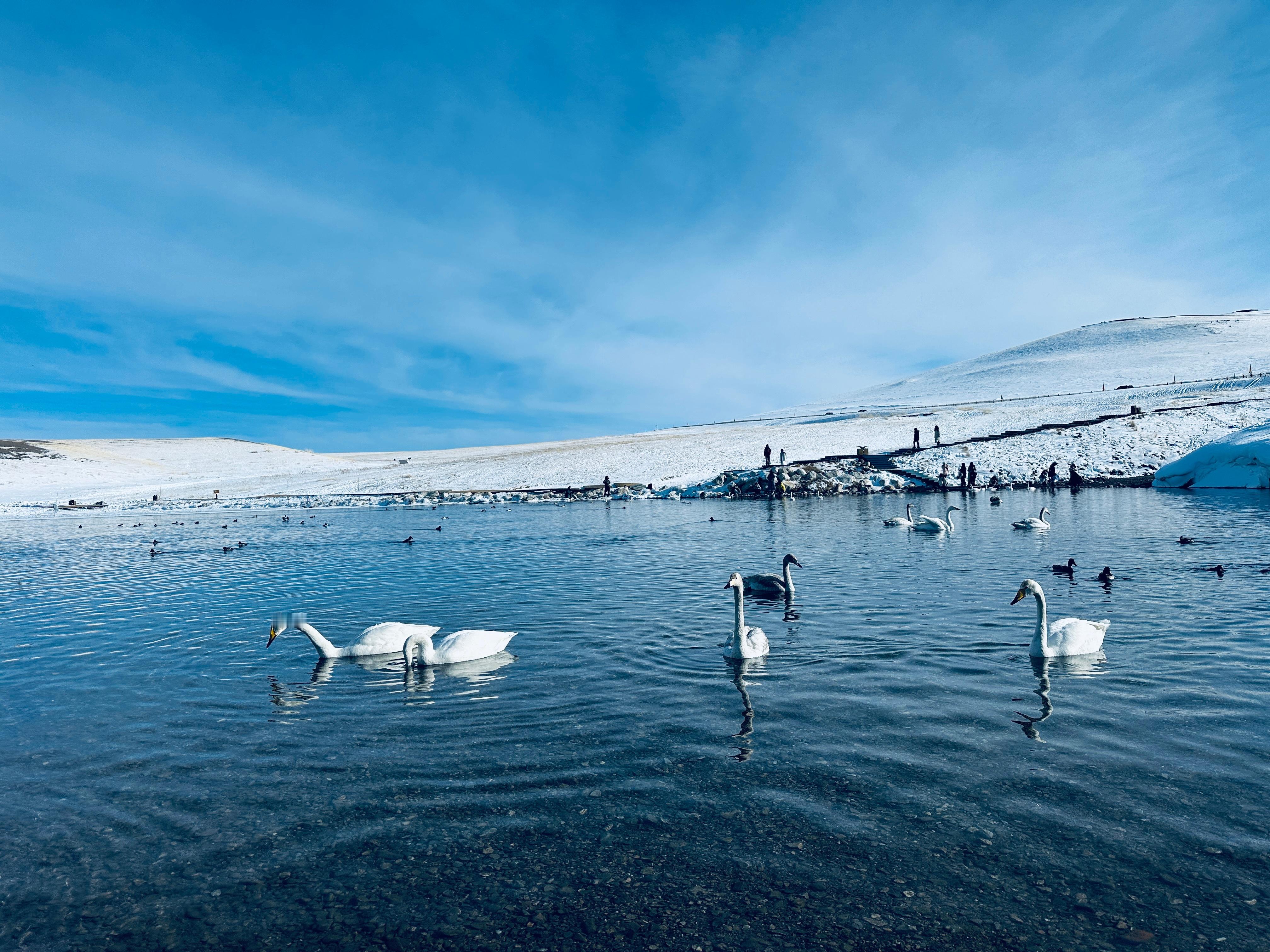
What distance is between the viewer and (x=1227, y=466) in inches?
1729

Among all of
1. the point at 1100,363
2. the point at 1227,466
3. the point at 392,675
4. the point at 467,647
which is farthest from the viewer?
the point at 1100,363

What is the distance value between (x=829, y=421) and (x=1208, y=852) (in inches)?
3434

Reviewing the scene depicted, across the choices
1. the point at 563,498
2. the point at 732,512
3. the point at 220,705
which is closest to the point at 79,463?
the point at 563,498

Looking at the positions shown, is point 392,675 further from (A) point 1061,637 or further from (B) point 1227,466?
(B) point 1227,466

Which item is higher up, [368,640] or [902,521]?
[902,521]

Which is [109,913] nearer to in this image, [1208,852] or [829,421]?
[1208,852]

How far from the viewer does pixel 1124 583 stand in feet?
51.0

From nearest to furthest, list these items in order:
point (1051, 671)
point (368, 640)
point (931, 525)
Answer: point (1051, 671)
point (368, 640)
point (931, 525)

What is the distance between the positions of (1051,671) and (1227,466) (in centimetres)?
4563

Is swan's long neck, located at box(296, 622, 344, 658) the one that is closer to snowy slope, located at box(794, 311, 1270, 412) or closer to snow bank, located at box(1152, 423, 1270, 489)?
snow bank, located at box(1152, 423, 1270, 489)

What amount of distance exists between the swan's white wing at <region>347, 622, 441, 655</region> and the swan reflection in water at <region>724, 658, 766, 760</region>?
481cm

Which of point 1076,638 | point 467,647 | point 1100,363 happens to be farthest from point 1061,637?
point 1100,363

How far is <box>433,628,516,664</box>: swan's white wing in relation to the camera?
11008 mm

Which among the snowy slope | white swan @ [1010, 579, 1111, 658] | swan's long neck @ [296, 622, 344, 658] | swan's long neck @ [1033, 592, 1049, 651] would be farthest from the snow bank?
swan's long neck @ [296, 622, 344, 658]
